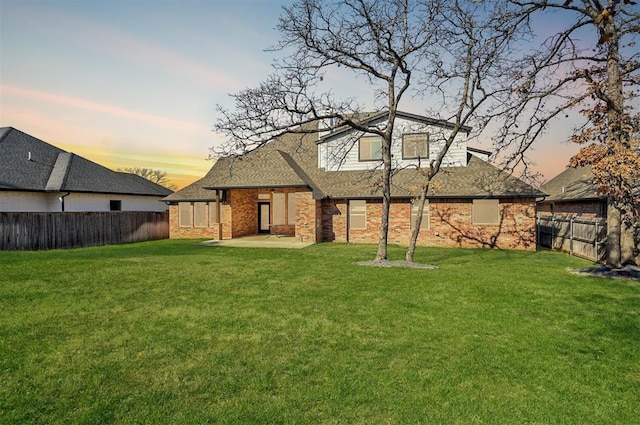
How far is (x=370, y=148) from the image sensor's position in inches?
805

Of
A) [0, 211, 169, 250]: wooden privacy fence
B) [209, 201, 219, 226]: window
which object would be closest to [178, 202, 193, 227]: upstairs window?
[209, 201, 219, 226]: window

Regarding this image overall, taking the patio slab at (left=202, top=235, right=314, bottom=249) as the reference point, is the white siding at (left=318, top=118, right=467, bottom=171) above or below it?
above

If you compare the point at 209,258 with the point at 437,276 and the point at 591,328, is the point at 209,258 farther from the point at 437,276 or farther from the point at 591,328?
the point at 591,328

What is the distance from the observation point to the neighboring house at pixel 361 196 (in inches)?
685

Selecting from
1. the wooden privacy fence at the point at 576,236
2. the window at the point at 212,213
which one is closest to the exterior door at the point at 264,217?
the window at the point at 212,213

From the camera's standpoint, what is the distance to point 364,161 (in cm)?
2058

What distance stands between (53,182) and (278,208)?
13.8 meters

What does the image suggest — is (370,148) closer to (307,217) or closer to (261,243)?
(307,217)

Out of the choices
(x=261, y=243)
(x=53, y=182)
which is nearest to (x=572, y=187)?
(x=261, y=243)

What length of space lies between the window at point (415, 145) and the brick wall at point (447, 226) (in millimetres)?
3078

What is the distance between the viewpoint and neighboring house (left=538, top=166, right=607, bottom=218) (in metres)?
20.3

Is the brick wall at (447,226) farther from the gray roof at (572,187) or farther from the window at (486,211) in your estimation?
the gray roof at (572,187)

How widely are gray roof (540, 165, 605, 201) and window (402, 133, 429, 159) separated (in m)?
8.15

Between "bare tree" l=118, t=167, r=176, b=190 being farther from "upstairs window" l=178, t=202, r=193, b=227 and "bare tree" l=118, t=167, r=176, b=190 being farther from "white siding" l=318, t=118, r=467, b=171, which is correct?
"white siding" l=318, t=118, r=467, b=171
